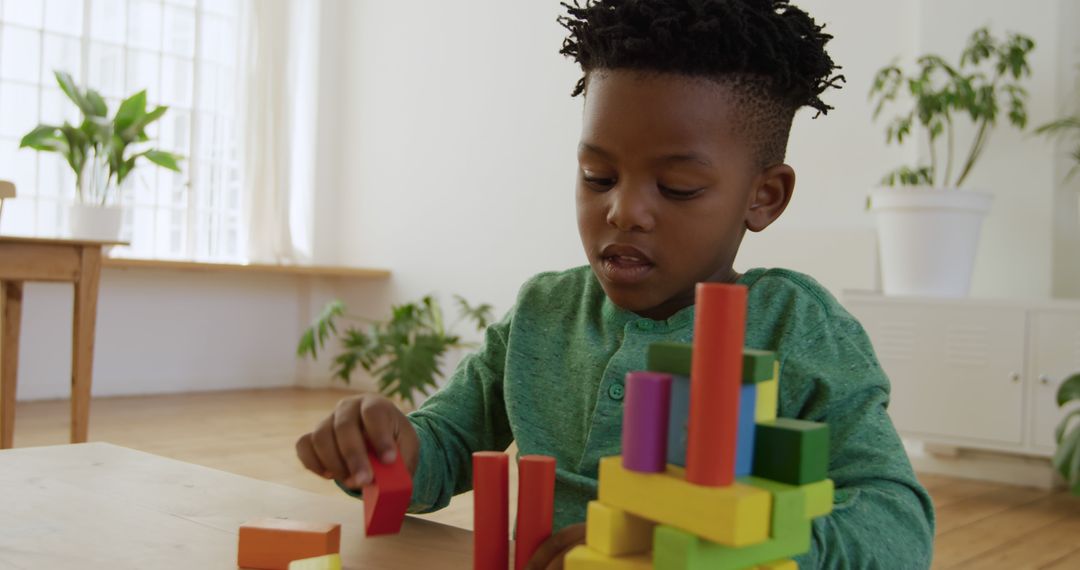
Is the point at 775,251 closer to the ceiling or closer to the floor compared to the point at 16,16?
closer to the floor

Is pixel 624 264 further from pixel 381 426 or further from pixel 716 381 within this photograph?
pixel 716 381

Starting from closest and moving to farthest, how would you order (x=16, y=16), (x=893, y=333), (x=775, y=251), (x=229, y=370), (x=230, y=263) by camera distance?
(x=893, y=333) → (x=775, y=251) → (x=16, y=16) → (x=230, y=263) → (x=229, y=370)

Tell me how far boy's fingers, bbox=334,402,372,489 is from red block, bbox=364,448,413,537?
12mm

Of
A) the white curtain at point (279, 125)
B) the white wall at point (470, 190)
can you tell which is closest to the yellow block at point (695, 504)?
the white wall at point (470, 190)

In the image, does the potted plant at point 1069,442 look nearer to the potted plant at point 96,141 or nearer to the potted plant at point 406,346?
the potted plant at point 406,346

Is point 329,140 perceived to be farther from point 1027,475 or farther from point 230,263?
point 1027,475

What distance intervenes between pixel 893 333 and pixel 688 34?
2.73 meters

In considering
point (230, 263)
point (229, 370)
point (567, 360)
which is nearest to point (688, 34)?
point (567, 360)

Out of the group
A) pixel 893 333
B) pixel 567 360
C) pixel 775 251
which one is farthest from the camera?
pixel 775 251

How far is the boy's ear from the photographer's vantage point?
2.93 ft

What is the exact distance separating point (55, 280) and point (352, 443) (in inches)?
93.4

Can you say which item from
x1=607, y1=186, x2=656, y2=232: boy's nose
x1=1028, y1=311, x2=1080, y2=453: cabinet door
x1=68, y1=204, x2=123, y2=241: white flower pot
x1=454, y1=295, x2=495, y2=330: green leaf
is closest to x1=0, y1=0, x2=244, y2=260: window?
x1=68, y1=204, x2=123, y2=241: white flower pot

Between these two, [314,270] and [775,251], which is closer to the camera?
[775,251]

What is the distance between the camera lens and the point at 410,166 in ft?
17.0
